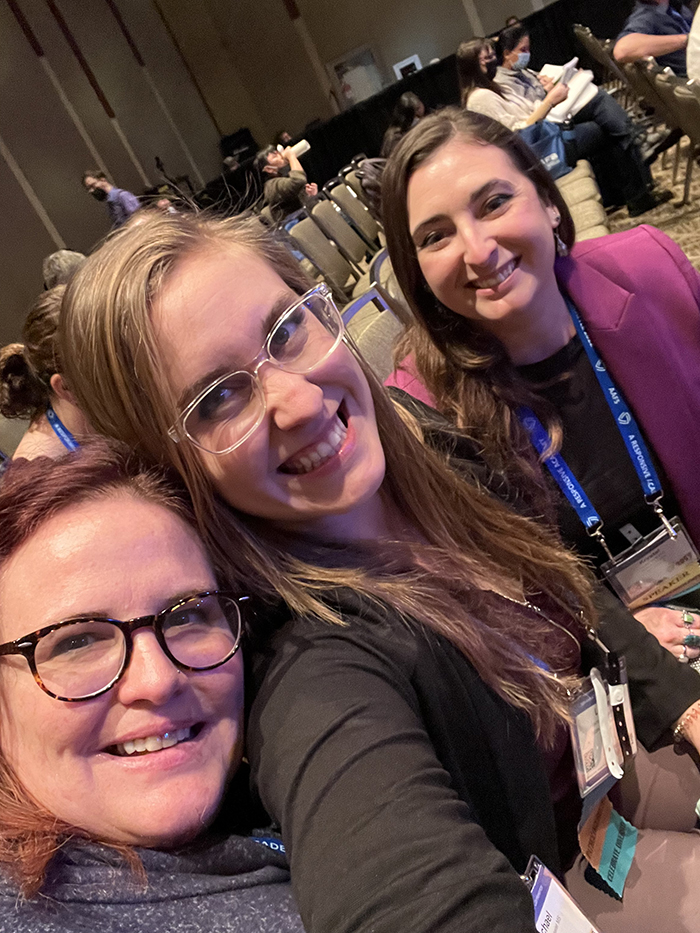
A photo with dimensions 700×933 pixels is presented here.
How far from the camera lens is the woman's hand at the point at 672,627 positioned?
4.82 ft

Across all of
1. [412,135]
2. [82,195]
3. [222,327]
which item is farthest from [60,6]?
[222,327]

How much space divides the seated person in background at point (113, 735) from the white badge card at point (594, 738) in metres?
0.61

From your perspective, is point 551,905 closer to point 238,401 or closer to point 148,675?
point 148,675

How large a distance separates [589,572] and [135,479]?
3.50 feet

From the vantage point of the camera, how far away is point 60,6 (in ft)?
38.5

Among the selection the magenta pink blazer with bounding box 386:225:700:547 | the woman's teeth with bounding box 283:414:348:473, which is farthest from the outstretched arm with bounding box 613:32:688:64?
the woman's teeth with bounding box 283:414:348:473

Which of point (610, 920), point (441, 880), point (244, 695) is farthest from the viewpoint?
point (610, 920)

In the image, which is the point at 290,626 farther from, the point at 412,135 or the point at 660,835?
the point at 412,135

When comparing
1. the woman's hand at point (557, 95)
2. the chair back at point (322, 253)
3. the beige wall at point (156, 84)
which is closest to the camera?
the woman's hand at point (557, 95)

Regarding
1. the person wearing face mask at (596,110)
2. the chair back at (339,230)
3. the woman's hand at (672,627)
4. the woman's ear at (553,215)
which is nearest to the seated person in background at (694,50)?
the person wearing face mask at (596,110)

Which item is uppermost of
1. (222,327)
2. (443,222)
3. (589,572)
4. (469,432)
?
(222,327)

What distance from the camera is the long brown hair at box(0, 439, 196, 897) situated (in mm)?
655

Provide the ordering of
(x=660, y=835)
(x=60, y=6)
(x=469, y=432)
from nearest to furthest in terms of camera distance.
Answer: (x=660, y=835) < (x=469, y=432) < (x=60, y=6)

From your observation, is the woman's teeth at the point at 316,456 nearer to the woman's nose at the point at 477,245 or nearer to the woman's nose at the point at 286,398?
the woman's nose at the point at 286,398
